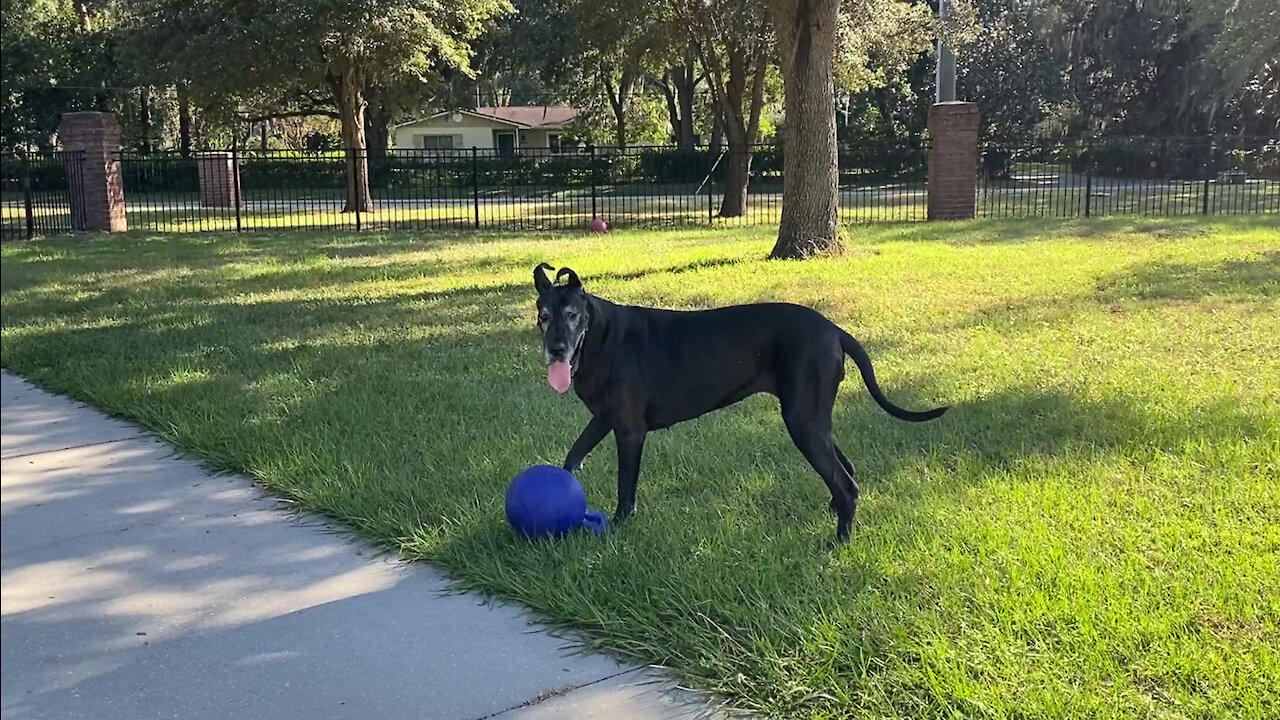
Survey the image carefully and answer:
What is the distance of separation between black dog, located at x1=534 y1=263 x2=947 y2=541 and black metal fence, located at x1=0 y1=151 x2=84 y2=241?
1687 cm

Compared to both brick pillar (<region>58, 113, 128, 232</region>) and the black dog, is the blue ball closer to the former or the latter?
the black dog

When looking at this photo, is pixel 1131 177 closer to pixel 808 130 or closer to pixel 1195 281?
pixel 808 130

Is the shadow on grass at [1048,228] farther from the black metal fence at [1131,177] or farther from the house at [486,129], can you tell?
the house at [486,129]

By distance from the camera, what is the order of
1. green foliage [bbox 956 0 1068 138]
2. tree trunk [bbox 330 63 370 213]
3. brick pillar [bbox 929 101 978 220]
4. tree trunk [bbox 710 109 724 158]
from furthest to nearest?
green foliage [bbox 956 0 1068 138]
tree trunk [bbox 710 109 724 158]
tree trunk [bbox 330 63 370 213]
brick pillar [bbox 929 101 978 220]

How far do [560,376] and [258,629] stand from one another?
1.30 metres

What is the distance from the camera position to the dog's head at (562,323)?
3.73 meters

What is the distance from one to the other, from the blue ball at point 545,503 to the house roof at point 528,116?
161 ft

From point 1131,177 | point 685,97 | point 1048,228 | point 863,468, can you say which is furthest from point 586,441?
point 685,97

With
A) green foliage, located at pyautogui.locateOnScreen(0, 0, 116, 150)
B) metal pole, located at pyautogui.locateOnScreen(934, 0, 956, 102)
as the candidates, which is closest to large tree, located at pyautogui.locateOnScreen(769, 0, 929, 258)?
metal pole, located at pyautogui.locateOnScreen(934, 0, 956, 102)

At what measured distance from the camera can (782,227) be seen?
13531mm

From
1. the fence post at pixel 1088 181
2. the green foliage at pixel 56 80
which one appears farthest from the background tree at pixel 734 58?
the green foliage at pixel 56 80

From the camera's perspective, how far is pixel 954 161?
18938 mm

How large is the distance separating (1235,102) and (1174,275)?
21.9m

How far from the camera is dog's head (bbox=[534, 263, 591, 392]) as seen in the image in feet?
12.2
